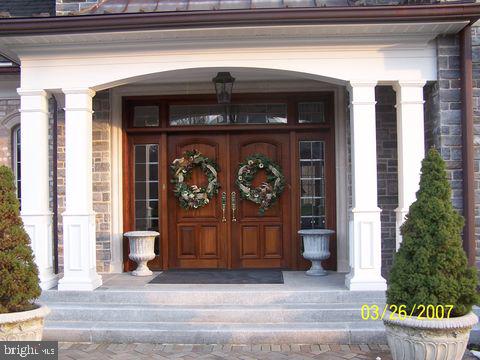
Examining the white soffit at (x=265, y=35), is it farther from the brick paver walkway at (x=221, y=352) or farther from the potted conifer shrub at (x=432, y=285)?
the brick paver walkway at (x=221, y=352)

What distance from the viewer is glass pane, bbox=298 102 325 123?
776cm

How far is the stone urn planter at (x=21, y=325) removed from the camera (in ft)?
14.5

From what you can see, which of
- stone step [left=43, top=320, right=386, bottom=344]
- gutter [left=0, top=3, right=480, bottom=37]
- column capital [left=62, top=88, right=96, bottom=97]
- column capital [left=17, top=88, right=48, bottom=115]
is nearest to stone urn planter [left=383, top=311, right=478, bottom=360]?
stone step [left=43, top=320, right=386, bottom=344]

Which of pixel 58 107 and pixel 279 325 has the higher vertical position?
pixel 58 107

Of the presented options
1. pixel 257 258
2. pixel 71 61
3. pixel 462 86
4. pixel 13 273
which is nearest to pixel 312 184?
pixel 257 258

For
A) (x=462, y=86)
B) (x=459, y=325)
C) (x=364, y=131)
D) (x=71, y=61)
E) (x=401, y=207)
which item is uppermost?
(x=71, y=61)

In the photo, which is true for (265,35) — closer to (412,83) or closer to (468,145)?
(412,83)

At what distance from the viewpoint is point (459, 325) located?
13.5ft

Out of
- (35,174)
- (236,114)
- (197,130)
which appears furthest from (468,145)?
(35,174)

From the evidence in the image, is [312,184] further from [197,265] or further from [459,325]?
[459,325]

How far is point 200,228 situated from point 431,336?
4325 mm

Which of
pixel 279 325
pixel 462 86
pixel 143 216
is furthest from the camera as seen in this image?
pixel 143 216

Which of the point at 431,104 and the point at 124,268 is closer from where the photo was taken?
the point at 431,104

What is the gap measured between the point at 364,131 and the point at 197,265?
3.36 meters
